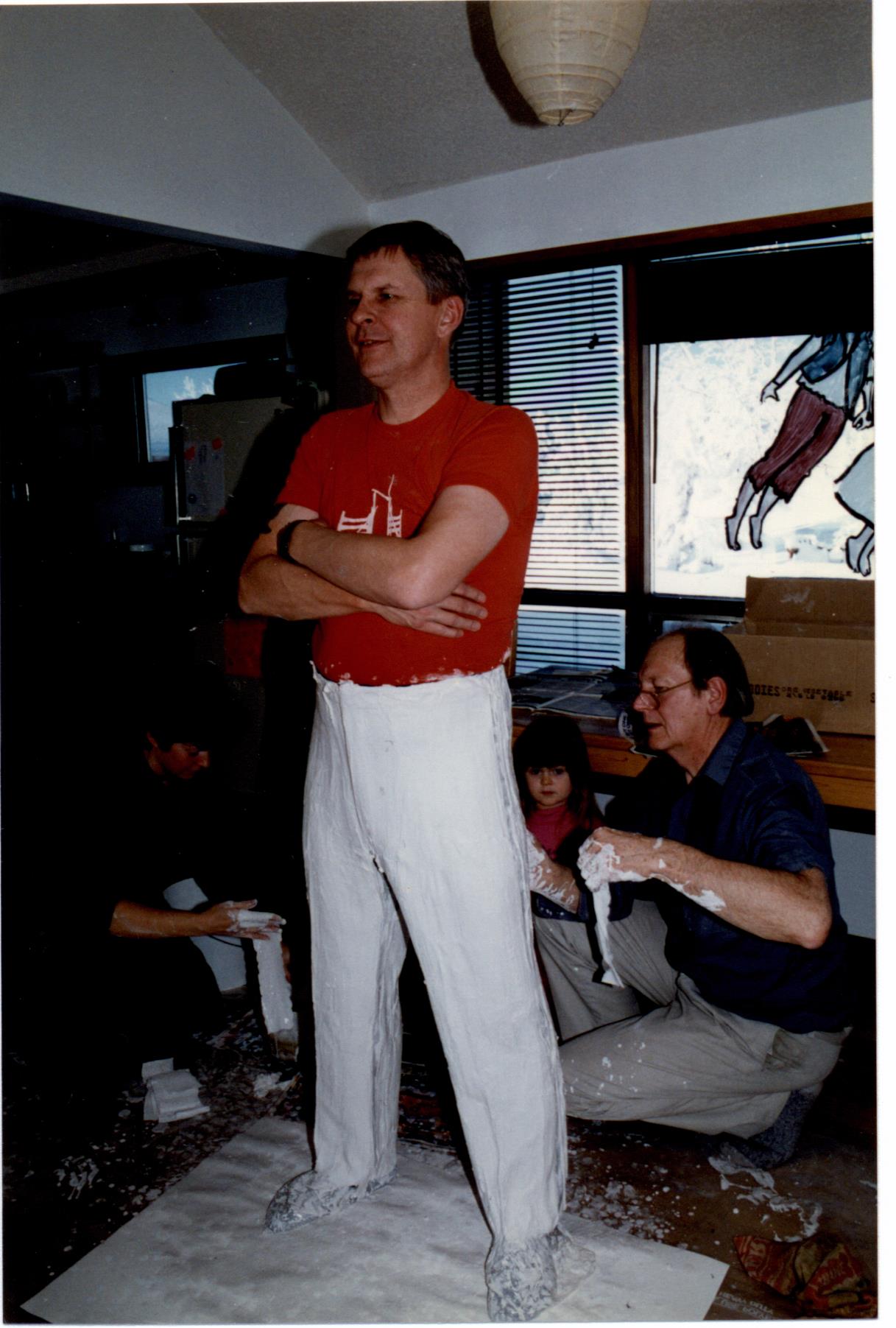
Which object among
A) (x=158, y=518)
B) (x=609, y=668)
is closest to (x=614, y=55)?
(x=609, y=668)

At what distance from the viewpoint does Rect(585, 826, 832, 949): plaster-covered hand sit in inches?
69.2

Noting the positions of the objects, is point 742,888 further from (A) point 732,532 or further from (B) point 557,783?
(A) point 732,532

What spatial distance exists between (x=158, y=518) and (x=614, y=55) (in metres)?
3.93

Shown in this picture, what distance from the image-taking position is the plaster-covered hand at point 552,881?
2209mm

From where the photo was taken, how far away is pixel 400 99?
294cm

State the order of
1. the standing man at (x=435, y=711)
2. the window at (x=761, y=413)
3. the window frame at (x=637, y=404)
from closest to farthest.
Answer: the standing man at (x=435, y=711) < the window at (x=761, y=413) < the window frame at (x=637, y=404)

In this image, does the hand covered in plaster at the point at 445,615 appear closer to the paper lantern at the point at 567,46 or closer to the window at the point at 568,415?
the paper lantern at the point at 567,46

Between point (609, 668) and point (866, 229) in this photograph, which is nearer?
point (866, 229)

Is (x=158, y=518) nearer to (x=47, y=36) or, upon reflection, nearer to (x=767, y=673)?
(x=47, y=36)

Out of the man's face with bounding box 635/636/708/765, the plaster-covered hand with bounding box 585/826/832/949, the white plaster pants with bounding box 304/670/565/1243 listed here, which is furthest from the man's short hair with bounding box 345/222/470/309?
the plaster-covered hand with bounding box 585/826/832/949

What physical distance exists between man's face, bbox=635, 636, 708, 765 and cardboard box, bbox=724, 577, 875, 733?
1.86 ft

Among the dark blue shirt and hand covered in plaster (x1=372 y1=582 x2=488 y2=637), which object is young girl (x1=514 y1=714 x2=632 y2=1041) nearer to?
the dark blue shirt

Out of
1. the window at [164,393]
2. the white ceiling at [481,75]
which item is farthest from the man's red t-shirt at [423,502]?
the window at [164,393]

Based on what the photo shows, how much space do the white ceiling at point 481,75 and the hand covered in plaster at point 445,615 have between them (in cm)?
171
